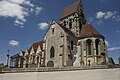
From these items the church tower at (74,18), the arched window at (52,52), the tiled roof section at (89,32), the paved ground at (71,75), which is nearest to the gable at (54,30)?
the arched window at (52,52)

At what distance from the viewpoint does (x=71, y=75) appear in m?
22.6

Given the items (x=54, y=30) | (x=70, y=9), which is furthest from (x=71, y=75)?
(x=70, y=9)

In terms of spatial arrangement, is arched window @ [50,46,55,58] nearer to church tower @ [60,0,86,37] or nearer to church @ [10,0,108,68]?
church @ [10,0,108,68]

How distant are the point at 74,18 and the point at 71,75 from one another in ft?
73.8

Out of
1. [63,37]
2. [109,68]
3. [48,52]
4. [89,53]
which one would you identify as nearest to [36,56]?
[48,52]

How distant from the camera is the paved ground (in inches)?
817

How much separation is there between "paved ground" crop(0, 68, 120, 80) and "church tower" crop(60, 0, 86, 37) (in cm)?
1754

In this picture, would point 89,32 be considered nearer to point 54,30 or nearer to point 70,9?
point 54,30

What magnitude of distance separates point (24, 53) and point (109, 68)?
36.7m

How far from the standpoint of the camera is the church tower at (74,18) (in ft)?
134

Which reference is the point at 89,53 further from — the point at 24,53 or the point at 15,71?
the point at 24,53

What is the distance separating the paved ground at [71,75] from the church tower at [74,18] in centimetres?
1754

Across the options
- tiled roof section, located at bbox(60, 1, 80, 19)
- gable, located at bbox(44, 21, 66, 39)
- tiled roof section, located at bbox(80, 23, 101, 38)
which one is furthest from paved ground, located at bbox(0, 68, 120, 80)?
tiled roof section, located at bbox(60, 1, 80, 19)

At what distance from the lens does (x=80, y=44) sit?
3459 cm
